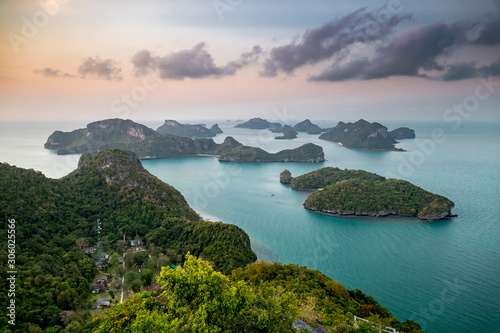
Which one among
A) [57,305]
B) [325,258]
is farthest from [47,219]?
[325,258]

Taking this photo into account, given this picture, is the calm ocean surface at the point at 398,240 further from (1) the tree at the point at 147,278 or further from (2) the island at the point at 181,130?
(2) the island at the point at 181,130

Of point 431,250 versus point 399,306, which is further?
point 431,250

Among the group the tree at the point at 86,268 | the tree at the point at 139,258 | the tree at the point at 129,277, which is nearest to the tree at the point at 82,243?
the tree at the point at 86,268

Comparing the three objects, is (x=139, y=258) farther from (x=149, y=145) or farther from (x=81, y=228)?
(x=149, y=145)

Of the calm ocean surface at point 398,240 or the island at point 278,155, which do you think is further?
the island at point 278,155

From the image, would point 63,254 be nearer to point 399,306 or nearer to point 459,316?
point 399,306

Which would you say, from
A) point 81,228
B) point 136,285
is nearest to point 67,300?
point 136,285

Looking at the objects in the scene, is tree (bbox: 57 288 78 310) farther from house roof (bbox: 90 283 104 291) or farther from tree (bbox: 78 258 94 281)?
tree (bbox: 78 258 94 281)
